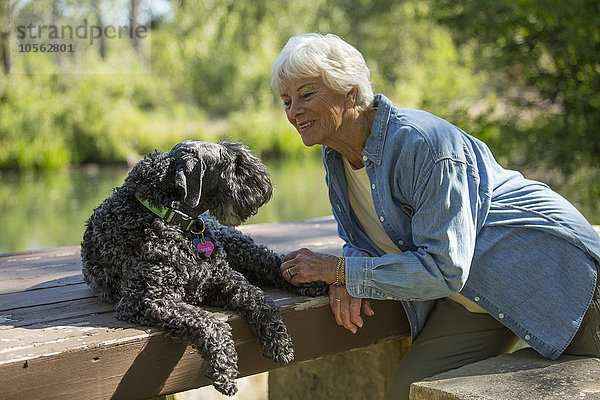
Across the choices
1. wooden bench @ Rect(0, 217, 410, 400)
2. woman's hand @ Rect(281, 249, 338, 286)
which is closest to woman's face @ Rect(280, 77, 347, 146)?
woman's hand @ Rect(281, 249, 338, 286)

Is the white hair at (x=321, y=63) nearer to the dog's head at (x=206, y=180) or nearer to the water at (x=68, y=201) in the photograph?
the dog's head at (x=206, y=180)

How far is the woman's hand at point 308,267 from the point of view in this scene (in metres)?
2.47

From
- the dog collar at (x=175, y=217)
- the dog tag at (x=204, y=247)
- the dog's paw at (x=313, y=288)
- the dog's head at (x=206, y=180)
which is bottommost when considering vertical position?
the dog's paw at (x=313, y=288)

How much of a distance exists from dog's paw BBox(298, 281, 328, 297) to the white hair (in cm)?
75

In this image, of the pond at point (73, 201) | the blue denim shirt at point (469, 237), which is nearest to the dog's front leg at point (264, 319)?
the blue denim shirt at point (469, 237)

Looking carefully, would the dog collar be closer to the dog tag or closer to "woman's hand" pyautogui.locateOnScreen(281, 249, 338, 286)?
the dog tag

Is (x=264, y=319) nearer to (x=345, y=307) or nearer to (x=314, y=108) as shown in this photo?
(x=345, y=307)

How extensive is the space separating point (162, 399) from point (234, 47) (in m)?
19.2

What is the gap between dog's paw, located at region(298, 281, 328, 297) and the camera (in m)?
2.53

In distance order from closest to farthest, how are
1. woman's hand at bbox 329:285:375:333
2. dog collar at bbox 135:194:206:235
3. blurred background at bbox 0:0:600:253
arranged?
dog collar at bbox 135:194:206:235, woman's hand at bbox 329:285:375:333, blurred background at bbox 0:0:600:253

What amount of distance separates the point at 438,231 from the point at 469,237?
13 cm

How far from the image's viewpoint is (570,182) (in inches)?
299

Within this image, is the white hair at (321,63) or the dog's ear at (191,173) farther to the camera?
the white hair at (321,63)

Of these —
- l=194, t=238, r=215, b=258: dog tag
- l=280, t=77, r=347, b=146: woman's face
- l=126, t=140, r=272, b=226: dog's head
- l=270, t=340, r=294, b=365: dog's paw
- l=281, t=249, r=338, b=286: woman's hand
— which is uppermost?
l=280, t=77, r=347, b=146: woman's face
